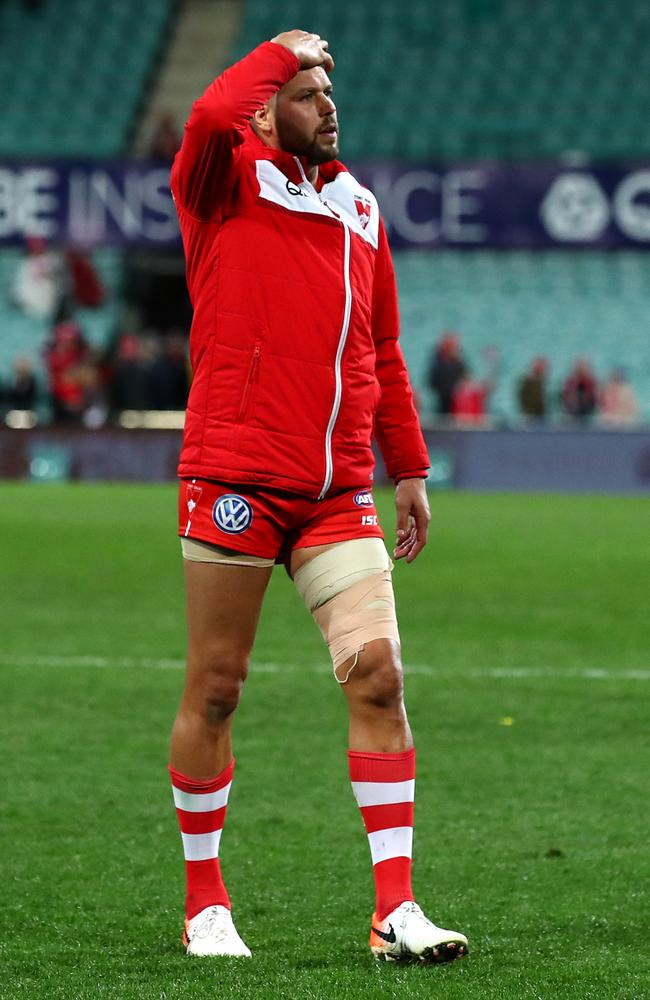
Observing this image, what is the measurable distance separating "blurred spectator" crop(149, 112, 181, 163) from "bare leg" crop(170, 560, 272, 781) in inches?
833

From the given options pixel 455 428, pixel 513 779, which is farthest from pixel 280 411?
pixel 455 428

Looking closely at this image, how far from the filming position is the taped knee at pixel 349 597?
3801mm

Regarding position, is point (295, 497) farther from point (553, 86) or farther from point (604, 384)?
point (553, 86)

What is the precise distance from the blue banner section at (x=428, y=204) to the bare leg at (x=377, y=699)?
66.4 feet

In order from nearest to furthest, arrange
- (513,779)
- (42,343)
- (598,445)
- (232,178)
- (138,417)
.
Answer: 1. (232,178)
2. (513,779)
3. (598,445)
4. (138,417)
5. (42,343)

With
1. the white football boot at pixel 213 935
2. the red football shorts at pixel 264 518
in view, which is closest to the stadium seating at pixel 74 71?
the red football shorts at pixel 264 518

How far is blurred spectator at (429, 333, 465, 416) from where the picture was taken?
78.7ft

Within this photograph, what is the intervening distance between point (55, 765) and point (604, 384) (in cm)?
2082

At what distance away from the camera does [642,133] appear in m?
28.3

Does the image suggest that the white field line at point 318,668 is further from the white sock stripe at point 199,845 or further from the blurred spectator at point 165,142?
the blurred spectator at point 165,142

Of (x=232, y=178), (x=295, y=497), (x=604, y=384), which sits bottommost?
(x=604, y=384)

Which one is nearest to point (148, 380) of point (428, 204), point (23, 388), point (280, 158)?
point (23, 388)

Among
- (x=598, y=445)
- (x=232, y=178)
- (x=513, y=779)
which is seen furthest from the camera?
(x=598, y=445)

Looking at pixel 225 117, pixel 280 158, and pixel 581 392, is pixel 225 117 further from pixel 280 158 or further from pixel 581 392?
pixel 581 392
